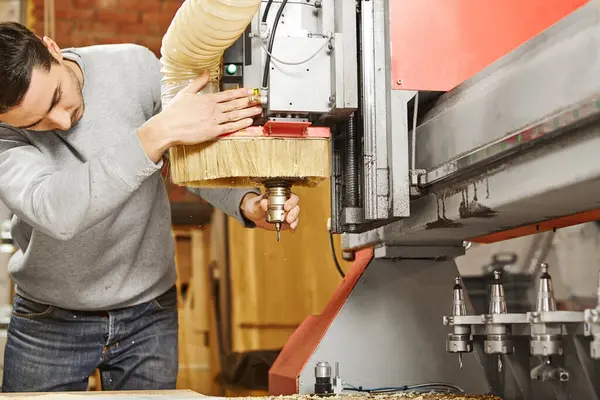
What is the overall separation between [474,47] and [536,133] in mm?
420

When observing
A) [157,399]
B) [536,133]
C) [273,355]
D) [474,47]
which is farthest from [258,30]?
[273,355]

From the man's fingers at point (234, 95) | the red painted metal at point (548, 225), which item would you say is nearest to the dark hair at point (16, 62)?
the man's fingers at point (234, 95)

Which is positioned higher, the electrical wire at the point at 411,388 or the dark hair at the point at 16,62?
the dark hair at the point at 16,62

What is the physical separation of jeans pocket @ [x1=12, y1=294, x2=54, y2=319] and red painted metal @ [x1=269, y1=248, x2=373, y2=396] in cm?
55

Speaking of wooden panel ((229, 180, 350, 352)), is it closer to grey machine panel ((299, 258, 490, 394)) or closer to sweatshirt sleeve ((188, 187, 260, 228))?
sweatshirt sleeve ((188, 187, 260, 228))

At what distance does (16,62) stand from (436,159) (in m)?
0.78

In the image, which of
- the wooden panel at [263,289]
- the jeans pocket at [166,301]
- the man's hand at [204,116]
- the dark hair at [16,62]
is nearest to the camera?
the man's hand at [204,116]

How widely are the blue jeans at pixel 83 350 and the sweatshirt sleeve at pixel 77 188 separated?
1.22ft

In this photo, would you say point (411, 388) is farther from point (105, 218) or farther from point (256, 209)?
point (105, 218)

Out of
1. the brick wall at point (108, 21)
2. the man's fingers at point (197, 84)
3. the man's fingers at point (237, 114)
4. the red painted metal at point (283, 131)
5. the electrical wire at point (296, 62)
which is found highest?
the brick wall at point (108, 21)

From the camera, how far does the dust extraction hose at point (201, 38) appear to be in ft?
3.30

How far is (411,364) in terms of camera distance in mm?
1356

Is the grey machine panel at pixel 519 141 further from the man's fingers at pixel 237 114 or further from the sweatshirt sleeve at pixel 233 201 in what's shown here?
the sweatshirt sleeve at pixel 233 201

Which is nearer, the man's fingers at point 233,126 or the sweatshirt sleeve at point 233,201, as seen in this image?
the man's fingers at point 233,126
